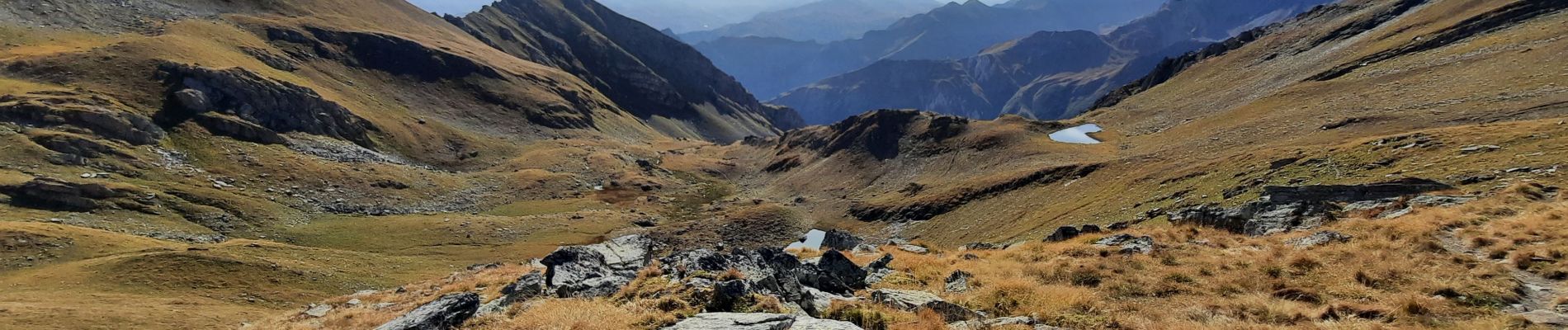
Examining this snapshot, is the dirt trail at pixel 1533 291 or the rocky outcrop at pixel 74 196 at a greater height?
the dirt trail at pixel 1533 291

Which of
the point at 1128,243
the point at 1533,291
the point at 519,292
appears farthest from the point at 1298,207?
the point at 519,292

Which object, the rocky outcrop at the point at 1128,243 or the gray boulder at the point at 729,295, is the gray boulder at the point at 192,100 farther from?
the rocky outcrop at the point at 1128,243

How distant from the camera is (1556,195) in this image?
2089 centimetres

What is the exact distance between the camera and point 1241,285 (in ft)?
51.6

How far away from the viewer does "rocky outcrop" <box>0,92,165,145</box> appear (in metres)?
76.3

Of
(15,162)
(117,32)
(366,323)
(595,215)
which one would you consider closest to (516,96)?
(117,32)

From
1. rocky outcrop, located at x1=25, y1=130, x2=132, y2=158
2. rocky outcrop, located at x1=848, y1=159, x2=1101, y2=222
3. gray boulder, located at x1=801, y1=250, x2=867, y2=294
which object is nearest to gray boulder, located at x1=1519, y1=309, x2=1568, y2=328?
gray boulder, located at x1=801, y1=250, x2=867, y2=294

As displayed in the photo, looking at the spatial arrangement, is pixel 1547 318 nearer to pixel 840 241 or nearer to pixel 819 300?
Result: pixel 819 300

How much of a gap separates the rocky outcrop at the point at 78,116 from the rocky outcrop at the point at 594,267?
3453 inches

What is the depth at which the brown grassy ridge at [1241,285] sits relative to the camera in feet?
41.5

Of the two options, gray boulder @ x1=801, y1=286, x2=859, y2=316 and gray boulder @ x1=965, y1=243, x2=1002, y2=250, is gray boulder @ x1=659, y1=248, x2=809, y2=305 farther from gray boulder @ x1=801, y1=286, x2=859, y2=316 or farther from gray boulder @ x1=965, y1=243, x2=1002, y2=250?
gray boulder @ x1=965, y1=243, x2=1002, y2=250

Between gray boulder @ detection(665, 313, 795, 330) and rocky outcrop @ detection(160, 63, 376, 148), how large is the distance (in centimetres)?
11132

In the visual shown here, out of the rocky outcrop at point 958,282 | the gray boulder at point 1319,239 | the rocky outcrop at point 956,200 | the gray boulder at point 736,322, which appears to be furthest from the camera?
the rocky outcrop at point 956,200

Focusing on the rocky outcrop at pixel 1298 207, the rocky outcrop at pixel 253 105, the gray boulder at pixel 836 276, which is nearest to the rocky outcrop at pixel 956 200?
the rocky outcrop at pixel 1298 207
